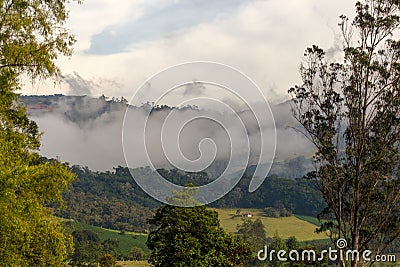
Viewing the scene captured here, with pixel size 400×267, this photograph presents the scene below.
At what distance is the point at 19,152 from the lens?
33.4 feet

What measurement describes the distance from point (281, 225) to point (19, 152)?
12088 cm

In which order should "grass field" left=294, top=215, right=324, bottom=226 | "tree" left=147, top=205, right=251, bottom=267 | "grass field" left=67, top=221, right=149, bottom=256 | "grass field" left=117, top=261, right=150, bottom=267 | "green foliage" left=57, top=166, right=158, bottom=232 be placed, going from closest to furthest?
"tree" left=147, top=205, right=251, bottom=267, "grass field" left=117, top=261, right=150, bottom=267, "grass field" left=67, top=221, right=149, bottom=256, "green foliage" left=57, top=166, right=158, bottom=232, "grass field" left=294, top=215, right=324, bottom=226

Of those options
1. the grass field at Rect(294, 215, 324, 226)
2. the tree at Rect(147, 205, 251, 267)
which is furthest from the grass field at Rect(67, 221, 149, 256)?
the tree at Rect(147, 205, 251, 267)

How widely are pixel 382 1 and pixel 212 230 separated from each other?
1179 cm

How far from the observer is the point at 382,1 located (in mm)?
16328

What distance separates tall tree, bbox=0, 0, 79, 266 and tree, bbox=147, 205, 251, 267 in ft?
35.5

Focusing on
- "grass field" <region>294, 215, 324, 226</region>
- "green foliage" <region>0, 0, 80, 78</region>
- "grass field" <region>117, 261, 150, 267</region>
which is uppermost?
"green foliage" <region>0, 0, 80, 78</region>

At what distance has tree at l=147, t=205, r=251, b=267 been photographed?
20547mm

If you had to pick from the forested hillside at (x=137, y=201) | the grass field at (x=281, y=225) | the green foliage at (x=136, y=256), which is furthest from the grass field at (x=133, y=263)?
the forested hillside at (x=137, y=201)

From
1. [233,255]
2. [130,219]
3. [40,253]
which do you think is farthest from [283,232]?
[40,253]

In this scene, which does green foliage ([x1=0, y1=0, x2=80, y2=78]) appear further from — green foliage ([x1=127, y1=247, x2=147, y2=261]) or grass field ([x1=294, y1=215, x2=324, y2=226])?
grass field ([x1=294, y1=215, x2=324, y2=226])

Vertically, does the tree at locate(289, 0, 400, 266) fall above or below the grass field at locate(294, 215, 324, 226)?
above

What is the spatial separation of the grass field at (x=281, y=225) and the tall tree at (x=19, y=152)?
341 ft

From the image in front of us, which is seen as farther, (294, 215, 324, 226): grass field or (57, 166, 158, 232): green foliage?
(294, 215, 324, 226): grass field
